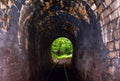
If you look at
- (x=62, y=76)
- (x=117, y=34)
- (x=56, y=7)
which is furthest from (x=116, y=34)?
(x=62, y=76)

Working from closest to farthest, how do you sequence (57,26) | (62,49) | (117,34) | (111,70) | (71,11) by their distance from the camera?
(117,34) → (111,70) → (71,11) → (57,26) → (62,49)

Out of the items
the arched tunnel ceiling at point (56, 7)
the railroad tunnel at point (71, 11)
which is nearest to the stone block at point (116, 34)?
the railroad tunnel at point (71, 11)

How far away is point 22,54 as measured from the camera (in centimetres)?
858

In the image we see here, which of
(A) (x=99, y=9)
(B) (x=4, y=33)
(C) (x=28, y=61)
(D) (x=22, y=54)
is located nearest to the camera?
(B) (x=4, y=33)

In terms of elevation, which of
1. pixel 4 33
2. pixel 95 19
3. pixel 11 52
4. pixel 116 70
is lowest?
pixel 116 70

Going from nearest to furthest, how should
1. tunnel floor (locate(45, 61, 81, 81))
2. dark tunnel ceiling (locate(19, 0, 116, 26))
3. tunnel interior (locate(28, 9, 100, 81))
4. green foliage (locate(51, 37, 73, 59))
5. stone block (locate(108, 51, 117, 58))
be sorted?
stone block (locate(108, 51, 117, 58)) < dark tunnel ceiling (locate(19, 0, 116, 26)) < tunnel interior (locate(28, 9, 100, 81)) < tunnel floor (locate(45, 61, 81, 81)) < green foliage (locate(51, 37, 73, 59))

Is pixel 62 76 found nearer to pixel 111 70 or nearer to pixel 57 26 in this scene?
pixel 57 26

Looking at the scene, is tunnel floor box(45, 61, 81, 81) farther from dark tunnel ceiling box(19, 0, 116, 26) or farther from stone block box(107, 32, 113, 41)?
stone block box(107, 32, 113, 41)

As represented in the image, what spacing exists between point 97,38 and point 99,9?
125 centimetres

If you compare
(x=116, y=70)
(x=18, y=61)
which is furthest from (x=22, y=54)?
(x=116, y=70)

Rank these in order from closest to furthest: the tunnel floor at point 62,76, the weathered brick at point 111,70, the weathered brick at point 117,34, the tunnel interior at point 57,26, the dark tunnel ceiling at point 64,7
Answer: the weathered brick at point 117,34 → the weathered brick at point 111,70 → the dark tunnel ceiling at point 64,7 → the tunnel interior at point 57,26 → the tunnel floor at point 62,76

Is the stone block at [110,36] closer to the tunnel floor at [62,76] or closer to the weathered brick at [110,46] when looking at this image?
the weathered brick at [110,46]

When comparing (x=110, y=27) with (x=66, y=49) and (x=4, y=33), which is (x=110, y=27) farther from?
(x=66, y=49)

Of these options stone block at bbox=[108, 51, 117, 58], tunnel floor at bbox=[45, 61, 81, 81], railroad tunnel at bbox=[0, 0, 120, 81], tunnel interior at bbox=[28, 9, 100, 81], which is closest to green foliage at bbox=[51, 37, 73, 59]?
tunnel floor at bbox=[45, 61, 81, 81]
